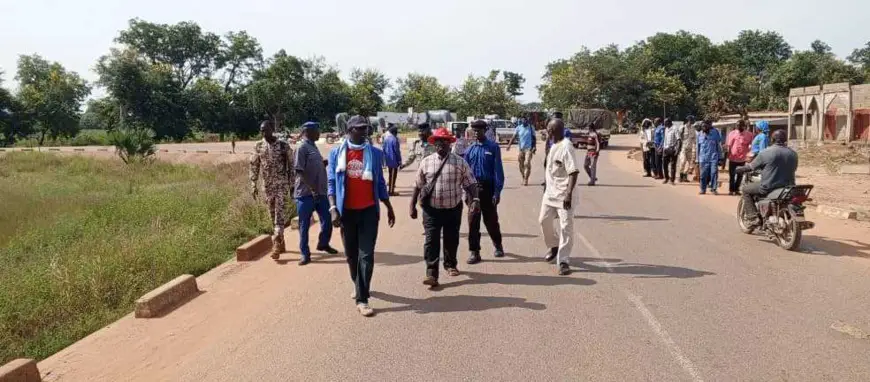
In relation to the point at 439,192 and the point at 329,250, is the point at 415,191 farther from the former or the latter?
the point at 329,250

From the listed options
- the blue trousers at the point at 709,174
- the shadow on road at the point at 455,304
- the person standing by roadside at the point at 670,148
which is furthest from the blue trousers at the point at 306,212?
the person standing by roadside at the point at 670,148

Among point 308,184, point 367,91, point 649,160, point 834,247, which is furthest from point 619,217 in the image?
point 367,91

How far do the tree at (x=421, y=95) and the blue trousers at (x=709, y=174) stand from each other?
5476cm

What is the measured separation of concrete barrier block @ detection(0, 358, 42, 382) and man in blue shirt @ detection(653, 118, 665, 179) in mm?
14721

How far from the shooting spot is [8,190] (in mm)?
18688

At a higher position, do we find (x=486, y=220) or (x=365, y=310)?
(x=486, y=220)

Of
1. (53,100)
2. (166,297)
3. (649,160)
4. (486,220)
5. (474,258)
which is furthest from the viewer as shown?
(53,100)

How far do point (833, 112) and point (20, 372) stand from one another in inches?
1189

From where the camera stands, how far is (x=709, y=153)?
13.4 meters

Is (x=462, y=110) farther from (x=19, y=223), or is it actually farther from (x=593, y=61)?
(x=19, y=223)

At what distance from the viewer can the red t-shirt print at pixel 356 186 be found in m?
5.61

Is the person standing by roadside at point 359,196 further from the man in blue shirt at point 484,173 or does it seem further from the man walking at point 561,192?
the man walking at point 561,192

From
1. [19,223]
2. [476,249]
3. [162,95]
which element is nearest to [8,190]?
[19,223]

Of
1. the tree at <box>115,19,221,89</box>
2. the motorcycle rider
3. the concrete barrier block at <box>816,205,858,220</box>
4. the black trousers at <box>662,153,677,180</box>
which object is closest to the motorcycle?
the motorcycle rider
